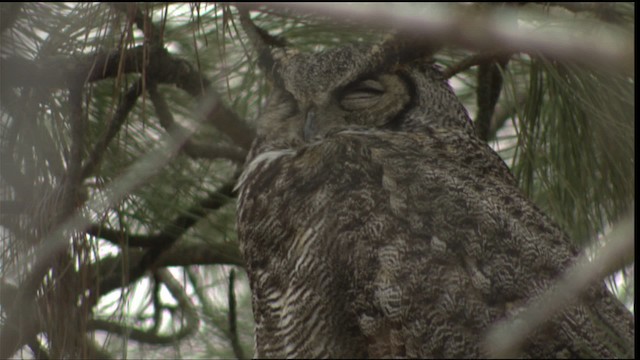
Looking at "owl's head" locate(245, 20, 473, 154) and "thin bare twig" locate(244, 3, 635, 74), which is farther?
"owl's head" locate(245, 20, 473, 154)

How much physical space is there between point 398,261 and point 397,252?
0.9 inches

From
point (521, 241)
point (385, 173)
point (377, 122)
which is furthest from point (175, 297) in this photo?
point (521, 241)

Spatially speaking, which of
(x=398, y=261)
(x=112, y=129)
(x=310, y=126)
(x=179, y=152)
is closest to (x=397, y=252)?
(x=398, y=261)

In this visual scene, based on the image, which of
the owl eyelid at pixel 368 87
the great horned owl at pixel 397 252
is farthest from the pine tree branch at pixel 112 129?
the owl eyelid at pixel 368 87

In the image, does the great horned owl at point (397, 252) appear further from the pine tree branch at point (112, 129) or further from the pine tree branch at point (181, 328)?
the pine tree branch at point (181, 328)

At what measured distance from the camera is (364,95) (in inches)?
107

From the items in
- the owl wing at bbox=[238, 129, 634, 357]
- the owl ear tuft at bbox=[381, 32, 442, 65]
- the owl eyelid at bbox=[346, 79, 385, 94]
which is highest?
the owl ear tuft at bbox=[381, 32, 442, 65]

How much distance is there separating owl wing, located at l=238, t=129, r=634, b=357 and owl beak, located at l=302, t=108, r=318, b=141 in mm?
196

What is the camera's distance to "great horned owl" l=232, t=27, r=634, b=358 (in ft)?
6.71

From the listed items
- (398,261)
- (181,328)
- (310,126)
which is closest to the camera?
(398,261)

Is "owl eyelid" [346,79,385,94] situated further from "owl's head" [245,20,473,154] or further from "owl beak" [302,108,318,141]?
"owl beak" [302,108,318,141]

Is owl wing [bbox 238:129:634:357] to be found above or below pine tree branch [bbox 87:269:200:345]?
above

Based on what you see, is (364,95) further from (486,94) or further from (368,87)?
(486,94)

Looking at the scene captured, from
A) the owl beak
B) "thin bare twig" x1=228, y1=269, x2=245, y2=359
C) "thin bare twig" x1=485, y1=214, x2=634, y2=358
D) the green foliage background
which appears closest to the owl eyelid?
the owl beak
